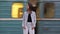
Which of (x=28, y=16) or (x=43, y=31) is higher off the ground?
(x=28, y=16)

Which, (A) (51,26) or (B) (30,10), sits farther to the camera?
(A) (51,26)

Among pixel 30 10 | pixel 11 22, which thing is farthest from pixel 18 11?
pixel 30 10

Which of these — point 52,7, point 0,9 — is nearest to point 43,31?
point 52,7

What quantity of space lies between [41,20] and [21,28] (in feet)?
2.59

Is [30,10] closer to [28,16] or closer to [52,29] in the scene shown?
[28,16]

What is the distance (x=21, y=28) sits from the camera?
9.12m

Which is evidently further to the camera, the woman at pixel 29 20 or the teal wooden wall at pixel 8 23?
the teal wooden wall at pixel 8 23

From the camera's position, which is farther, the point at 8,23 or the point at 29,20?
the point at 8,23

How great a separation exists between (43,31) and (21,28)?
814mm

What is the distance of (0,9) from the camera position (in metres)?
9.13

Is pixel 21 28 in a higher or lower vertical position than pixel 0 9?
lower

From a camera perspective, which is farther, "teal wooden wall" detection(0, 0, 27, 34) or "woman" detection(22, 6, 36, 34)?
"teal wooden wall" detection(0, 0, 27, 34)

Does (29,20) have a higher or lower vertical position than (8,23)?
higher

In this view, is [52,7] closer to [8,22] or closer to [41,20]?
[41,20]
